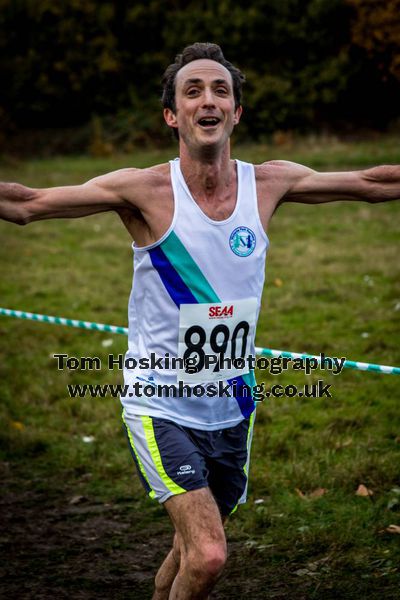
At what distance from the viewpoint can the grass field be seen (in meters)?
4.81

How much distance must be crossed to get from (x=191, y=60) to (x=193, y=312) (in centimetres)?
119

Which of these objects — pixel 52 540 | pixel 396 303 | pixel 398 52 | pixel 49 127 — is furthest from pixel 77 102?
pixel 52 540

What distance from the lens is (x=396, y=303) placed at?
31.7ft

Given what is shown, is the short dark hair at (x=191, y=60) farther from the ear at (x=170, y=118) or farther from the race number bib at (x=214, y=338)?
the race number bib at (x=214, y=338)

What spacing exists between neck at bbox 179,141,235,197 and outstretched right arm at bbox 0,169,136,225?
26 centimetres

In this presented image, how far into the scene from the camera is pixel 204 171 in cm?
378

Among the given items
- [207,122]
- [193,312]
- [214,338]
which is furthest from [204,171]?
[214,338]

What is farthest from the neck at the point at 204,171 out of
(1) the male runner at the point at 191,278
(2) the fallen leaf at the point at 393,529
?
(2) the fallen leaf at the point at 393,529

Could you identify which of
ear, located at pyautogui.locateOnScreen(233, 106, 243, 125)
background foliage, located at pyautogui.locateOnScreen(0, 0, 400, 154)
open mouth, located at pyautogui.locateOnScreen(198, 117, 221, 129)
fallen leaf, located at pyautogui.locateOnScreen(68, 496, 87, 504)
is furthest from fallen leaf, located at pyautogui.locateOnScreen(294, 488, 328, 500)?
background foliage, located at pyautogui.locateOnScreen(0, 0, 400, 154)

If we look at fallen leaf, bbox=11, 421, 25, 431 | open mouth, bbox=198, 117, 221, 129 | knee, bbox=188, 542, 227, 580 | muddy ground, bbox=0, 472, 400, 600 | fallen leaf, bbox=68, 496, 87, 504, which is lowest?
muddy ground, bbox=0, 472, 400, 600

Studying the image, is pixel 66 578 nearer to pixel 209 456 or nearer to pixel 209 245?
pixel 209 456

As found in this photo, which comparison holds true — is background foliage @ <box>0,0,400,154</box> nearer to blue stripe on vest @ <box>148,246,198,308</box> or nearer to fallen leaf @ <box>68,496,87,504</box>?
fallen leaf @ <box>68,496,87,504</box>

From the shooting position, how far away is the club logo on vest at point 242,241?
12.1 ft

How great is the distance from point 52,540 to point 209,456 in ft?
6.66
